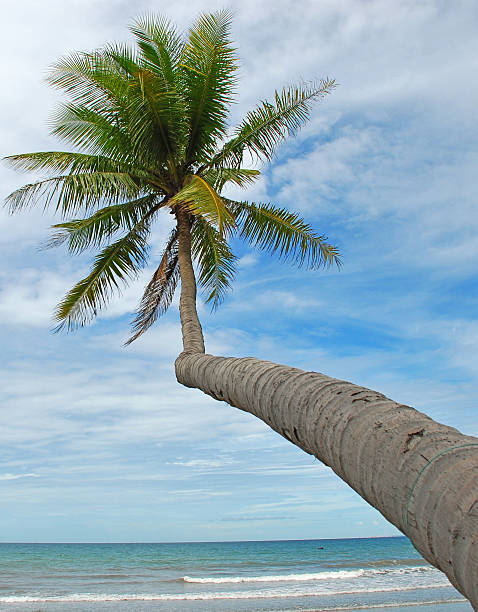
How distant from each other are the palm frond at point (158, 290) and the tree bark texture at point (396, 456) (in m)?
7.02

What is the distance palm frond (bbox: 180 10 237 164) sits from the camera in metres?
7.99

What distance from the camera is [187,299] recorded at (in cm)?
732

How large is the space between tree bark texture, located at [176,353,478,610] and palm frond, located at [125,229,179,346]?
277 inches

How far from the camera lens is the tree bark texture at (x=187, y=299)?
6.45 metres

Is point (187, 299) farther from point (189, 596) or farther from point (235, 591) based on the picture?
point (235, 591)

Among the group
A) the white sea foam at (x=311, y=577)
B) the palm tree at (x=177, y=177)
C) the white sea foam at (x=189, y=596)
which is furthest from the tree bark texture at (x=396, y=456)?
the white sea foam at (x=311, y=577)

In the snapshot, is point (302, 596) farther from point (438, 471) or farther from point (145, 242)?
point (438, 471)

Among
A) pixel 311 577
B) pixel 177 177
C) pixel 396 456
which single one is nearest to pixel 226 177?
pixel 177 177

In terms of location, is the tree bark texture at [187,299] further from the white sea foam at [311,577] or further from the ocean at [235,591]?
the white sea foam at [311,577]

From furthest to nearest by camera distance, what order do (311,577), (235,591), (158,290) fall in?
1. (311,577)
2. (235,591)
3. (158,290)

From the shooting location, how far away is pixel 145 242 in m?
9.66

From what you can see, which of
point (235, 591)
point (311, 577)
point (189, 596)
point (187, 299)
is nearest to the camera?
point (187, 299)

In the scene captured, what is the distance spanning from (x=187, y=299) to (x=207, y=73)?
3.52 m

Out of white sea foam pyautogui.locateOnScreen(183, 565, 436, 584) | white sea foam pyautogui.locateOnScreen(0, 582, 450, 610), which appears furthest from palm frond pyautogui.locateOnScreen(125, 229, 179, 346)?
white sea foam pyautogui.locateOnScreen(183, 565, 436, 584)
